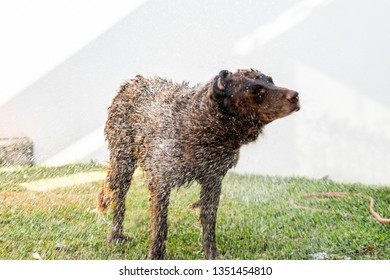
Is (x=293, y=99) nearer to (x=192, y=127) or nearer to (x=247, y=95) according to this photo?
(x=247, y=95)

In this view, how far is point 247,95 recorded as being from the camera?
3.60 m

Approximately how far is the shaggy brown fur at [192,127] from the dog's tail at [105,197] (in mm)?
369

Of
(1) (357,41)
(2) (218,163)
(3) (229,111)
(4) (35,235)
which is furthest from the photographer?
(1) (357,41)

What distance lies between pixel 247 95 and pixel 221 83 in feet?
0.59

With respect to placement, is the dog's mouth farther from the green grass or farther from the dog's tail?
the dog's tail

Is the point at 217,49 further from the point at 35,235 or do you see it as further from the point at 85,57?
the point at 35,235

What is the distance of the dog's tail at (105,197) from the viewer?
4.82m

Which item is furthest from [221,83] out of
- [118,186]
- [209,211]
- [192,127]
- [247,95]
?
[118,186]

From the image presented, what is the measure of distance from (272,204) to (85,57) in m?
2.34

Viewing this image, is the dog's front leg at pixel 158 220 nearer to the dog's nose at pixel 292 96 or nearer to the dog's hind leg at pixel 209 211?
the dog's hind leg at pixel 209 211

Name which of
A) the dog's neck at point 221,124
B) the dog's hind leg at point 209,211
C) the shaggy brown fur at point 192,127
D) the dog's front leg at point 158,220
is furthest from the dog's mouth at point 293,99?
the dog's front leg at point 158,220

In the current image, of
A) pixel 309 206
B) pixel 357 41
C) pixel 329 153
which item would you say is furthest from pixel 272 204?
pixel 357 41

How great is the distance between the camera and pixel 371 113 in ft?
21.5

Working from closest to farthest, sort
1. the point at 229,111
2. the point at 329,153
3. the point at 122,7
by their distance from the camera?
the point at 229,111
the point at 122,7
the point at 329,153
